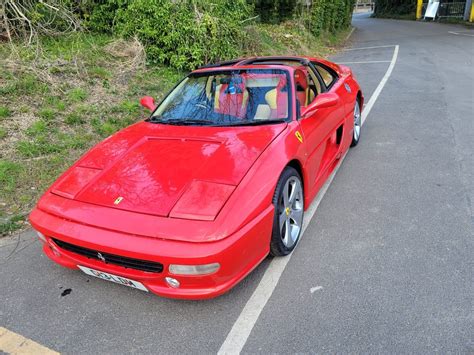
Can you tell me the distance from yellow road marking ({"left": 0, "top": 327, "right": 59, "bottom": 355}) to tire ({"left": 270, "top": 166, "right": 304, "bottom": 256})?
5.12ft

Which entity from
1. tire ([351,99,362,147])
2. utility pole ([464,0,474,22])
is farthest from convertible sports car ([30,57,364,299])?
utility pole ([464,0,474,22])

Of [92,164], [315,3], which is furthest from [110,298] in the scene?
[315,3]

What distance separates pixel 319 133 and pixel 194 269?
1920 mm

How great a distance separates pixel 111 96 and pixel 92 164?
3672 mm

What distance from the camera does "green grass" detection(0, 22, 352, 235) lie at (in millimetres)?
4309

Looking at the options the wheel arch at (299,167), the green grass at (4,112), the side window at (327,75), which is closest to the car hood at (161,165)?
the wheel arch at (299,167)

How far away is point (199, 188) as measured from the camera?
244 cm

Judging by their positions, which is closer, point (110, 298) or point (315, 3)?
point (110, 298)

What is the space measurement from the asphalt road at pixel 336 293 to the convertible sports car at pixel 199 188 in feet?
0.82

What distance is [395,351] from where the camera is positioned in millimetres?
2074

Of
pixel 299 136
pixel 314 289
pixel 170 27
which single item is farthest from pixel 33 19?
pixel 314 289

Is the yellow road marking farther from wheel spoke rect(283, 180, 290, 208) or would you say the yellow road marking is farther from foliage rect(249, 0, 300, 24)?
foliage rect(249, 0, 300, 24)

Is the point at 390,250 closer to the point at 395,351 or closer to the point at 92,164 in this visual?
the point at 395,351

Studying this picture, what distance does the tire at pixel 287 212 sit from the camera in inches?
106
